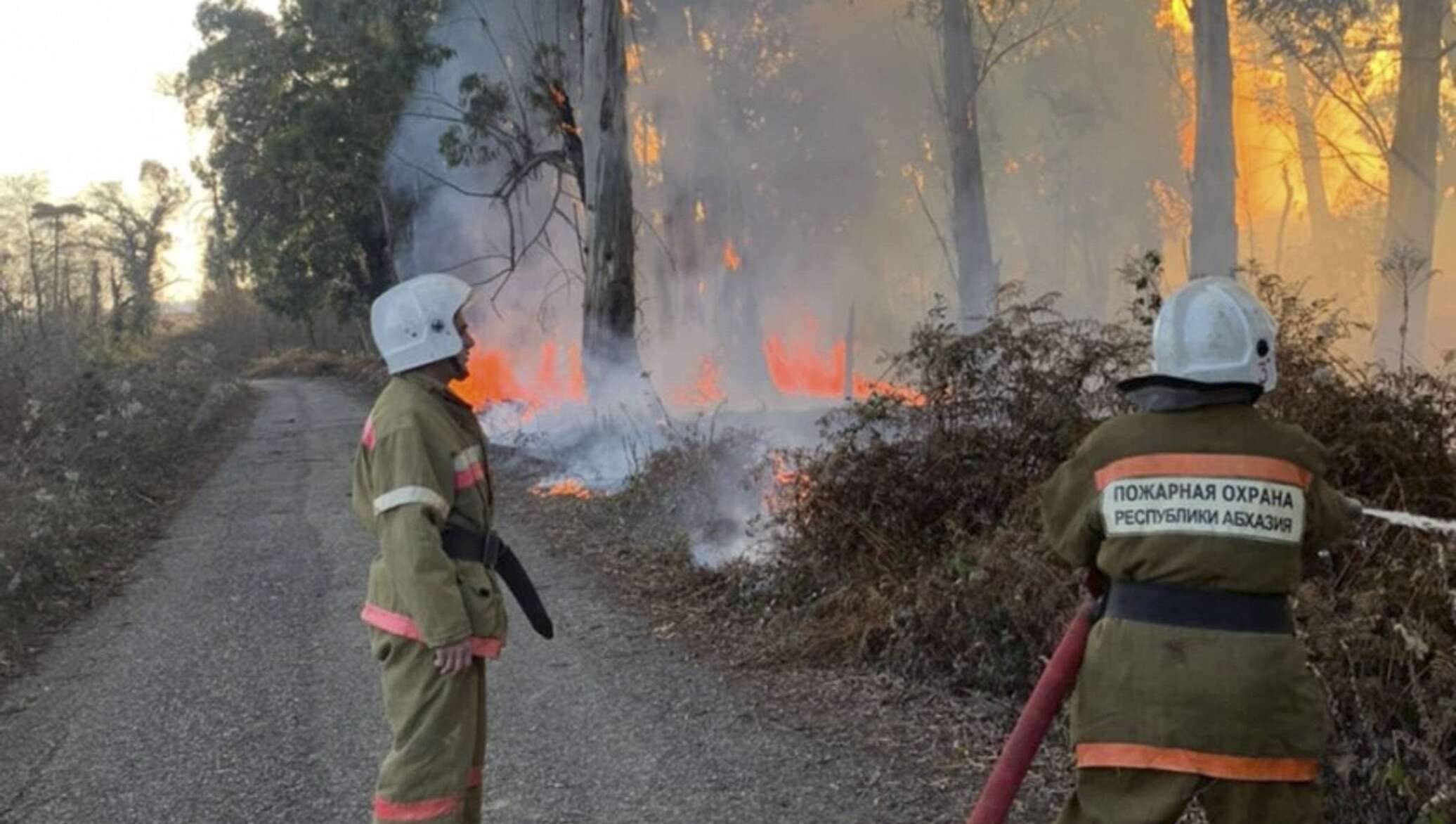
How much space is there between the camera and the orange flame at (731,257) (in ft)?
95.9

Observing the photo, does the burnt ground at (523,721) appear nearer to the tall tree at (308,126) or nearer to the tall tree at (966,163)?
the tall tree at (966,163)

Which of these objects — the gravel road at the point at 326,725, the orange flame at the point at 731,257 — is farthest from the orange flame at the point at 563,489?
the orange flame at the point at 731,257

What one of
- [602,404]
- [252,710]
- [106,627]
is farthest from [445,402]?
[602,404]

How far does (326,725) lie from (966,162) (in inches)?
615

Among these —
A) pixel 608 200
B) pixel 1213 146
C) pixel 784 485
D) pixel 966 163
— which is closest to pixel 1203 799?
pixel 784 485

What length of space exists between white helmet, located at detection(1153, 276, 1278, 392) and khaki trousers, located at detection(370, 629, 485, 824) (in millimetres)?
2091

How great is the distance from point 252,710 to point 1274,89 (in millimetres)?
28885

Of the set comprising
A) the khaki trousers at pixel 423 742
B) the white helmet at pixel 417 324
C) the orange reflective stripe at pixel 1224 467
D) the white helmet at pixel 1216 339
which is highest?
the white helmet at pixel 417 324

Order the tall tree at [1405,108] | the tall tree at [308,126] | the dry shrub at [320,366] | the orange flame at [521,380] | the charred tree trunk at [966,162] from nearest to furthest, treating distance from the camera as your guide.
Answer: the tall tree at [1405,108]
the charred tree trunk at [966,162]
the orange flame at [521,380]
the tall tree at [308,126]
the dry shrub at [320,366]

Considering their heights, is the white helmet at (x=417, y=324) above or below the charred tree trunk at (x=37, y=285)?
below

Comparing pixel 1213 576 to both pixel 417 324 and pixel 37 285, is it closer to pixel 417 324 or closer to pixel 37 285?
pixel 417 324

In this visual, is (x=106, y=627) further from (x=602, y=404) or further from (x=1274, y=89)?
(x=1274, y=89)

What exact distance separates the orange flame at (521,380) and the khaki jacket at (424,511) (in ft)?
51.5

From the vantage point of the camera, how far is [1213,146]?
16031 millimetres
